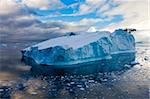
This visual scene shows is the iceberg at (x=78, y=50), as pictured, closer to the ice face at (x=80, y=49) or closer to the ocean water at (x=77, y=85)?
the ice face at (x=80, y=49)

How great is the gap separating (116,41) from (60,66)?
18.5ft

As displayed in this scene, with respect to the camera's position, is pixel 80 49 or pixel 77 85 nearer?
pixel 77 85

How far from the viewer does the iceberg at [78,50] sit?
15.4 m

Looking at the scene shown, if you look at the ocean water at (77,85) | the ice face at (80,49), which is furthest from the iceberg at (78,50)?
the ocean water at (77,85)

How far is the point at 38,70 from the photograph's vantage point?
13.8 metres

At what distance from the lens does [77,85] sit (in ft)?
34.3

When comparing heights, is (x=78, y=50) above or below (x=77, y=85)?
above

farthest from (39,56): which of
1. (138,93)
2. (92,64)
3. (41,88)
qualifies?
(138,93)

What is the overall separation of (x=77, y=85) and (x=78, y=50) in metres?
5.48

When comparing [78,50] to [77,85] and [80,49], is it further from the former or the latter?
[77,85]

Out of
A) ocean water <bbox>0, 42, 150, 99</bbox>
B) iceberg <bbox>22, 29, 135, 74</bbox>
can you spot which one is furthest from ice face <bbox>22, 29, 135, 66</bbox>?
ocean water <bbox>0, 42, 150, 99</bbox>

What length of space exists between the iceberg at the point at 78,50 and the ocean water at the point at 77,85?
90.7 inches

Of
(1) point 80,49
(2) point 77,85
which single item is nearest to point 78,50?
(1) point 80,49

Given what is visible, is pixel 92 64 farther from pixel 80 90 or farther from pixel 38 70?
pixel 80 90
